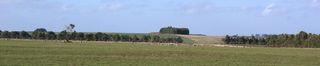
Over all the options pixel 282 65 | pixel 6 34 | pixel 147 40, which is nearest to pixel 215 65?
pixel 282 65

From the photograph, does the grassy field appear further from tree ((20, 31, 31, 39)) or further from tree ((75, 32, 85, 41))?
tree ((20, 31, 31, 39))

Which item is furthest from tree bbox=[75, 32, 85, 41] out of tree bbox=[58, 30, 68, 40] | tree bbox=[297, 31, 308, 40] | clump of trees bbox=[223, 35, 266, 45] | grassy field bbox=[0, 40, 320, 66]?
grassy field bbox=[0, 40, 320, 66]

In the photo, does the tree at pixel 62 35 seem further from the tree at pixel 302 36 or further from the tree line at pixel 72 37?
the tree at pixel 302 36

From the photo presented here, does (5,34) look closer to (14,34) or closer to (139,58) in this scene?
(14,34)

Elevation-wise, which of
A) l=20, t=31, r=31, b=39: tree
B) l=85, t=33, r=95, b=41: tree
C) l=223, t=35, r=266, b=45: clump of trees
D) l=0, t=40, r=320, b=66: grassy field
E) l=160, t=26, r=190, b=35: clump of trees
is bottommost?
l=0, t=40, r=320, b=66: grassy field

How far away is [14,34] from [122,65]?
9054 centimetres

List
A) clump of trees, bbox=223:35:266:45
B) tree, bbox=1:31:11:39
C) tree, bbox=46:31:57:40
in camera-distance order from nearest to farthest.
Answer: tree, bbox=46:31:57:40 → clump of trees, bbox=223:35:266:45 → tree, bbox=1:31:11:39

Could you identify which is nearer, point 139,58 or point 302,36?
point 139,58

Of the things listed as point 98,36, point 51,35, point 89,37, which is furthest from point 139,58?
point 98,36

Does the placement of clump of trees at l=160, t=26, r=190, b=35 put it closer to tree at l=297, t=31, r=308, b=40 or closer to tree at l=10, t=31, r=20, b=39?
tree at l=10, t=31, r=20, b=39

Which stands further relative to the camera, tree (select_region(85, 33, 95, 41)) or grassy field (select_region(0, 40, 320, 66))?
tree (select_region(85, 33, 95, 41))

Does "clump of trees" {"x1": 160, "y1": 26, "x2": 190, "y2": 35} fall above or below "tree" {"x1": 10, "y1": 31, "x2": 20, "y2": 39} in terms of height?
above

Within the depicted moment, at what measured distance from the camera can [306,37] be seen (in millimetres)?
103250

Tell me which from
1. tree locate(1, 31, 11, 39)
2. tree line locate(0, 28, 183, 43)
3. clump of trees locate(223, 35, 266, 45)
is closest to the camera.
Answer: tree line locate(0, 28, 183, 43)
